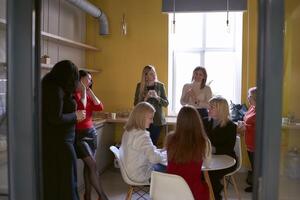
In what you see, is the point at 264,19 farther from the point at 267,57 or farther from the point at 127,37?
the point at 127,37

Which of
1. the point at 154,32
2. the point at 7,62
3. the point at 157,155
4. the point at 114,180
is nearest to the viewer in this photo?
the point at 7,62

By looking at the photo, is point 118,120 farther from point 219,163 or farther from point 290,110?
point 290,110

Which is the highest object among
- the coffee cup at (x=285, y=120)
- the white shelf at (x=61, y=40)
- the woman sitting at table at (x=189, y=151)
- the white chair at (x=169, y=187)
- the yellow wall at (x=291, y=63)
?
the white shelf at (x=61, y=40)

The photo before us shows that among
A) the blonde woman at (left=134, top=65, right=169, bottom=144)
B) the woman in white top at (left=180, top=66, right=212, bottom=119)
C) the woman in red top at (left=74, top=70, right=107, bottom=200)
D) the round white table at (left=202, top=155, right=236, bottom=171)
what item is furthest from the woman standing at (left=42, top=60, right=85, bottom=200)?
the woman in white top at (left=180, top=66, right=212, bottom=119)

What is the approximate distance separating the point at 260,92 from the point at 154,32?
170 inches

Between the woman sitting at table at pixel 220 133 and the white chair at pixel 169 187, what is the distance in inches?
39.6

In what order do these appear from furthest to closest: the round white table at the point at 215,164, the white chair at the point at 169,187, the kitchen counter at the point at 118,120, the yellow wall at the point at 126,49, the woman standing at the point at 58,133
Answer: the yellow wall at the point at 126,49 → the kitchen counter at the point at 118,120 → the round white table at the point at 215,164 → the woman standing at the point at 58,133 → the white chair at the point at 169,187

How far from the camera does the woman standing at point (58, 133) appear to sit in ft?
8.61

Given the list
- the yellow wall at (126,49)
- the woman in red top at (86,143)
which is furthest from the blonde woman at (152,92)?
the yellow wall at (126,49)

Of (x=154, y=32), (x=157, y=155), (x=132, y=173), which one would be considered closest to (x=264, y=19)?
(x=157, y=155)

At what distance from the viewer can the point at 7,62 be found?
1.37m

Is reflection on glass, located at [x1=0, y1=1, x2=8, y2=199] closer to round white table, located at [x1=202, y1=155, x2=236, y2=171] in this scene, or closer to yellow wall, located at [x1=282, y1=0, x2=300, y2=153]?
yellow wall, located at [x1=282, y1=0, x2=300, y2=153]

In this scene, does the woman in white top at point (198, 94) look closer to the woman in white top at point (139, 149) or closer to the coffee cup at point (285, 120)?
the woman in white top at point (139, 149)

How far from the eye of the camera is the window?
548cm
